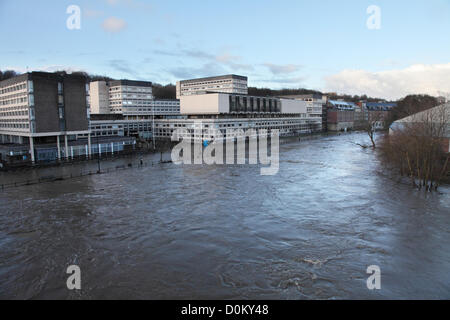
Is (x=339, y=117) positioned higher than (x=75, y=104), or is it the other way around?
(x=339, y=117)

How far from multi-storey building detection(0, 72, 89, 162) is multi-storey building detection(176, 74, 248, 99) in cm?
3735

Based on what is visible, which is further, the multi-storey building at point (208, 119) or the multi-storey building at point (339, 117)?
the multi-storey building at point (339, 117)

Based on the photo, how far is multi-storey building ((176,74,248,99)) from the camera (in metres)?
67.7

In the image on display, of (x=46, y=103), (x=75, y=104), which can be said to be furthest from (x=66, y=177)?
(x=75, y=104)

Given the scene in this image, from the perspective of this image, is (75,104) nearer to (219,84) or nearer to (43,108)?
(43,108)

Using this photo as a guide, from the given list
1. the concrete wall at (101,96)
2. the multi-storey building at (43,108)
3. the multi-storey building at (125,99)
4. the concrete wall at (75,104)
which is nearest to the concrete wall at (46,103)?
the multi-storey building at (43,108)

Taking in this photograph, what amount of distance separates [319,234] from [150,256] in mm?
6065

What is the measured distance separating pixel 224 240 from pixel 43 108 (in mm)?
21998

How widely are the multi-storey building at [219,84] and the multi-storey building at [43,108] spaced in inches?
1470

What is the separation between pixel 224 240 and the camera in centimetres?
1124

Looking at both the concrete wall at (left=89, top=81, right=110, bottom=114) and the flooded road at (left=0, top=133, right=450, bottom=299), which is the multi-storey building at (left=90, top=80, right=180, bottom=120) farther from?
the flooded road at (left=0, top=133, right=450, bottom=299)

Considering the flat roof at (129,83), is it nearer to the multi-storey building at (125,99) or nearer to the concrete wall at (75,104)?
the multi-storey building at (125,99)

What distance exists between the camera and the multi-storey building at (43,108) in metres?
25.4

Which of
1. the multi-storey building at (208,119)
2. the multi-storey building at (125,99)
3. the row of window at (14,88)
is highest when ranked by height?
the multi-storey building at (125,99)
